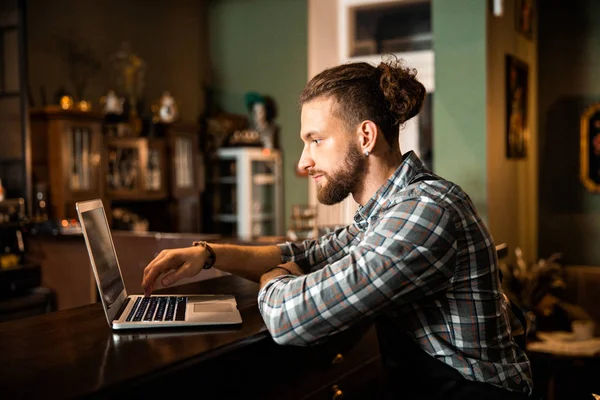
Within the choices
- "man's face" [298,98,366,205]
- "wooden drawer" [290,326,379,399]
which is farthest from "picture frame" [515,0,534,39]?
"man's face" [298,98,366,205]

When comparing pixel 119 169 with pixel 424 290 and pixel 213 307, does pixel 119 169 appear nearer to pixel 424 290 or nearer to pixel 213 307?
pixel 213 307

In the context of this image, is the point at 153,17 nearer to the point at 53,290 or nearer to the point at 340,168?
the point at 53,290

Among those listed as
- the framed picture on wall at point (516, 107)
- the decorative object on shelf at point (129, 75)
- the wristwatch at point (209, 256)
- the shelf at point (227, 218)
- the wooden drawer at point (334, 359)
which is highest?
the decorative object on shelf at point (129, 75)

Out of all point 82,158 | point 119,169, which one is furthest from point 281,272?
point 119,169

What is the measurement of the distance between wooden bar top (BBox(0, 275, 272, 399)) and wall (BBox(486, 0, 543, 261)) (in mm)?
2659

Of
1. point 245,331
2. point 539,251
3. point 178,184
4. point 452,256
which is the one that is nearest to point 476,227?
point 452,256

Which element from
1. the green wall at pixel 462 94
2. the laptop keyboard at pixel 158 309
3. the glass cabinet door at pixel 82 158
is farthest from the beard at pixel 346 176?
the glass cabinet door at pixel 82 158

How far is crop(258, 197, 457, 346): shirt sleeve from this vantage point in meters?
1.37

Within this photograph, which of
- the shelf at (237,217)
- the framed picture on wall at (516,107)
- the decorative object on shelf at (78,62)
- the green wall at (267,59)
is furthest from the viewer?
the green wall at (267,59)

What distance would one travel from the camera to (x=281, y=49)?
25.3 ft

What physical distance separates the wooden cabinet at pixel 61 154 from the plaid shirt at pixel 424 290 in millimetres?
4118

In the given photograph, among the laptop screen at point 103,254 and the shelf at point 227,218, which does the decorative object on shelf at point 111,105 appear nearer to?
the shelf at point 227,218

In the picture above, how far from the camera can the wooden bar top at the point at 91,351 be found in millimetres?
1126

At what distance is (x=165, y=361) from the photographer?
1.25m
